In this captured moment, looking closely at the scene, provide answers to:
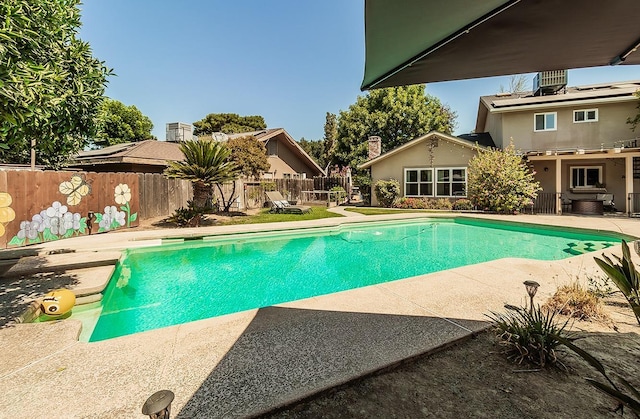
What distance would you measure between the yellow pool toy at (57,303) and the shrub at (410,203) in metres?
16.6

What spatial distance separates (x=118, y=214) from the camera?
10977mm

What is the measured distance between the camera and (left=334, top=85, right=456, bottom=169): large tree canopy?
28.4 metres

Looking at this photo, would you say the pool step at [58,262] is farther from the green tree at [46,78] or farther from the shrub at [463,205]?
the shrub at [463,205]

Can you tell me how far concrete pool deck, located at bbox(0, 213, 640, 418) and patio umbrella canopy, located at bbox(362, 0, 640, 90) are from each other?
2351 millimetres

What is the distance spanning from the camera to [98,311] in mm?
5016

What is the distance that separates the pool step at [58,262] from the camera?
5816mm

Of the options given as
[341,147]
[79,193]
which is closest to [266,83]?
[341,147]

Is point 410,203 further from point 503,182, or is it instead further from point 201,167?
point 201,167

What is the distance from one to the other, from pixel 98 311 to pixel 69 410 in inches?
134

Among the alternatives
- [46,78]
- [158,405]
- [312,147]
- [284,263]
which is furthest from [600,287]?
[312,147]

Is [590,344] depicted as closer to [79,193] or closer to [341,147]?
[79,193]

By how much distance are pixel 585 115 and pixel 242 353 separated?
20109 mm

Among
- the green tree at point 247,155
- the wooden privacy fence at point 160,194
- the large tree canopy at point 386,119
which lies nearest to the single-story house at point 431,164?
the green tree at point 247,155

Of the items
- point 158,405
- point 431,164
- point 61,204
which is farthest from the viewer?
point 431,164
